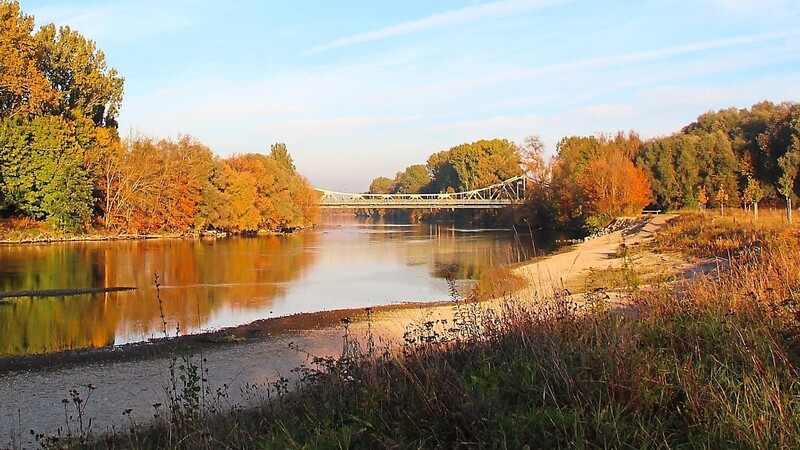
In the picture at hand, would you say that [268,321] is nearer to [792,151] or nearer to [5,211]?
[5,211]

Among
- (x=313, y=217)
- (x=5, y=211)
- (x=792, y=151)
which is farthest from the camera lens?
(x=313, y=217)

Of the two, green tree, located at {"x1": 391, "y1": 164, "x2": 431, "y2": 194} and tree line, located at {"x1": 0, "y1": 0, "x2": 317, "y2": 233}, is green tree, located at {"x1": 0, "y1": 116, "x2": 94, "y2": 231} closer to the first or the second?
tree line, located at {"x1": 0, "y1": 0, "x2": 317, "y2": 233}

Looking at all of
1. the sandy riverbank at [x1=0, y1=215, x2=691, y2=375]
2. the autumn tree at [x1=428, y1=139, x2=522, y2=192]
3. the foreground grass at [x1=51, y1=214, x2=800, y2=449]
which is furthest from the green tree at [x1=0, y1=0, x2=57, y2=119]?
the autumn tree at [x1=428, y1=139, x2=522, y2=192]

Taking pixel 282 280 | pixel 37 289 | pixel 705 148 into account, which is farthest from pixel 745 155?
pixel 37 289

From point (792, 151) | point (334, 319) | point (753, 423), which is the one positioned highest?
point (792, 151)

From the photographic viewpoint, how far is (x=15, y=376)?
11.1 meters

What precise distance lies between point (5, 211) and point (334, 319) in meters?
37.6

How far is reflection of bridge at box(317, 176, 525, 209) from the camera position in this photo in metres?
87.9

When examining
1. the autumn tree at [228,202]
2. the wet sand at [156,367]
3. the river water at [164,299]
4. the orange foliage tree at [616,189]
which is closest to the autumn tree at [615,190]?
the orange foliage tree at [616,189]

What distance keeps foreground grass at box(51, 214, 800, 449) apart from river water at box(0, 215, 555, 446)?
210 centimetres

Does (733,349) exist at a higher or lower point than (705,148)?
lower

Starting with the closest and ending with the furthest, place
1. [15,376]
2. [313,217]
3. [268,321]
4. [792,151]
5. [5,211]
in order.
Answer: [15,376] < [268,321] < [5,211] < [792,151] < [313,217]

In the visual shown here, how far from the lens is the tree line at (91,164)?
141 feet

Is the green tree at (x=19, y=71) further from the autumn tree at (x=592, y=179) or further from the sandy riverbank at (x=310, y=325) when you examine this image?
the autumn tree at (x=592, y=179)
